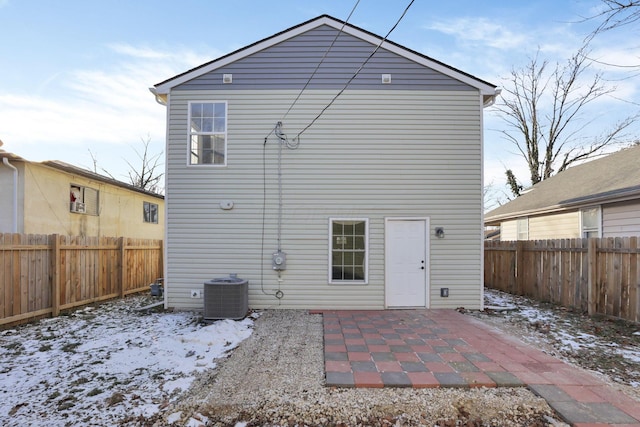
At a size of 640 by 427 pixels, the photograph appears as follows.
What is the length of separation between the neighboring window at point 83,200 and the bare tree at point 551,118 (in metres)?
23.7

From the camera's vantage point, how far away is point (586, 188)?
32.1 feet

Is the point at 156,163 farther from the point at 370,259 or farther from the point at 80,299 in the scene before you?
the point at 370,259

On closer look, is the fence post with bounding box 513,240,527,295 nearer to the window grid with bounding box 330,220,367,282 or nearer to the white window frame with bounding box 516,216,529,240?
the white window frame with bounding box 516,216,529,240

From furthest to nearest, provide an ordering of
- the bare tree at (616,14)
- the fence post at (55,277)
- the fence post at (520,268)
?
the fence post at (520,268), the fence post at (55,277), the bare tree at (616,14)

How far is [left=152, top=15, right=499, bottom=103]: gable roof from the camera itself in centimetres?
703

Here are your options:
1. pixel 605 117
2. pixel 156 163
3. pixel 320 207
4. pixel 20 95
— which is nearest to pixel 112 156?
pixel 156 163

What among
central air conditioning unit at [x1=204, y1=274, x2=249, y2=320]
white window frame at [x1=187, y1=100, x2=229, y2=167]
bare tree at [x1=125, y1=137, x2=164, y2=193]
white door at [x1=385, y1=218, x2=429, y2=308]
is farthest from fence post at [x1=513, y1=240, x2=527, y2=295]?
bare tree at [x1=125, y1=137, x2=164, y2=193]

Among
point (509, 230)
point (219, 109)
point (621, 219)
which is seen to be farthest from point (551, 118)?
point (219, 109)

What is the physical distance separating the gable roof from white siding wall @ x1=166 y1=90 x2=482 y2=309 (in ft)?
1.09

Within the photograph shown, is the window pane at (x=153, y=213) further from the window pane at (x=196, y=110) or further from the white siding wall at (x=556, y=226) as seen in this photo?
the white siding wall at (x=556, y=226)

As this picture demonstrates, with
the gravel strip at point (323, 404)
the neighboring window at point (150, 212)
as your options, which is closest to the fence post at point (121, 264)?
the gravel strip at point (323, 404)

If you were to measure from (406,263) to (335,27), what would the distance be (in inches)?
213

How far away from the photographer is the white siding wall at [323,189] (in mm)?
6930

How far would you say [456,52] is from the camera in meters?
8.28
